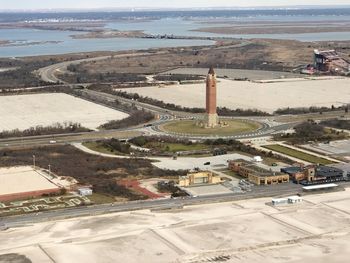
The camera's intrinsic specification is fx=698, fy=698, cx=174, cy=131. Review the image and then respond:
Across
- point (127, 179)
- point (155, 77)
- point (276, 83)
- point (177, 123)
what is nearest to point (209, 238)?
point (127, 179)

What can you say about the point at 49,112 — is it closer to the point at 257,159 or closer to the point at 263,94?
→ the point at 263,94

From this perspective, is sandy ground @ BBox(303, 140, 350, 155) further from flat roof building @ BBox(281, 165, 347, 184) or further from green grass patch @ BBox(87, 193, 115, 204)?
green grass patch @ BBox(87, 193, 115, 204)

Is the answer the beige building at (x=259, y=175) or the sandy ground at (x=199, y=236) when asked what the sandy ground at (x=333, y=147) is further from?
the sandy ground at (x=199, y=236)

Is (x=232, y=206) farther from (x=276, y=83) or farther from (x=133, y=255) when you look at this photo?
(x=276, y=83)

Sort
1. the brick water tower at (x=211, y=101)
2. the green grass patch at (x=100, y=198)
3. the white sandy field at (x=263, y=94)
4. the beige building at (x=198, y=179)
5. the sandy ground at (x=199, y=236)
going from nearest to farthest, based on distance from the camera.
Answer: the sandy ground at (x=199, y=236) → the green grass patch at (x=100, y=198) → the beige building at (x=198, y=179) → the brick water tower at (x=211, y=101) → the white sandy field at (x=263, y=94)

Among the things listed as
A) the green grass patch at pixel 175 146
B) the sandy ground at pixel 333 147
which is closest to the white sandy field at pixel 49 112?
the green grass patch at pixel 175 146

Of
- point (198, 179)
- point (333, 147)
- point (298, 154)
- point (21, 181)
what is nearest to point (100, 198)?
point (21, 181)

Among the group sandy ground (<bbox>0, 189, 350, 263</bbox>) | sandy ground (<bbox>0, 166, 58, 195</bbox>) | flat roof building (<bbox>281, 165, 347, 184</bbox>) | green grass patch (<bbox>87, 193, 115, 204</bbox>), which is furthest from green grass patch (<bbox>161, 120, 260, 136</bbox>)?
sandy ground (<bbox>0, 189, 350, 263</bbox>)
